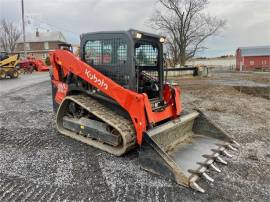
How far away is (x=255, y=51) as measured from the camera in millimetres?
57812

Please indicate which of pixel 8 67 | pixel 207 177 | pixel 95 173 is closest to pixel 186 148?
pixel 207 177

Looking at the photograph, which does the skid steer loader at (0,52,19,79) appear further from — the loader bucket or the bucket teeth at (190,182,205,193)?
the bucket teeth at (190,182,205,193)

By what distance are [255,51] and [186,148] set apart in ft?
194

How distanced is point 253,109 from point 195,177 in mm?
5654

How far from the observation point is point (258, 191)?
11.7 feet

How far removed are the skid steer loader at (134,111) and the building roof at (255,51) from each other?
57367 mm

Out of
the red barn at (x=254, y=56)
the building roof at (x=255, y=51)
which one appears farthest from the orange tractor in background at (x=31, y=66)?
the building roof at (x=255, y=51)

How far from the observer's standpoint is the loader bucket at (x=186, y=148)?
12.5 ft

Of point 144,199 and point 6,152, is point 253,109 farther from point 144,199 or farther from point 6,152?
point 6,152

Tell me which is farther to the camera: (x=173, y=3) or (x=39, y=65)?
(x=173, y=3)

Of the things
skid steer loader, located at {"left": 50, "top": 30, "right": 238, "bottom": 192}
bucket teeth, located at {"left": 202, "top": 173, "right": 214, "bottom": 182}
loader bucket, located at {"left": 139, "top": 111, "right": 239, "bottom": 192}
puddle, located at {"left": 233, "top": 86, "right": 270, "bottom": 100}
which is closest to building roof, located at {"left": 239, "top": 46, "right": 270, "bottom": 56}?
puddle, located at {"left": 233, "top": 86, "right": 270, "bottom": 100}

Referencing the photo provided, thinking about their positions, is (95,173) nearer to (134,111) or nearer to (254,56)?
(134,111)

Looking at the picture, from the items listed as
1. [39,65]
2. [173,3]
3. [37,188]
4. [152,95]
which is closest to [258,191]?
[152,95]

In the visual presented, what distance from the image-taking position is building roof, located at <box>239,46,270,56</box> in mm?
56719
